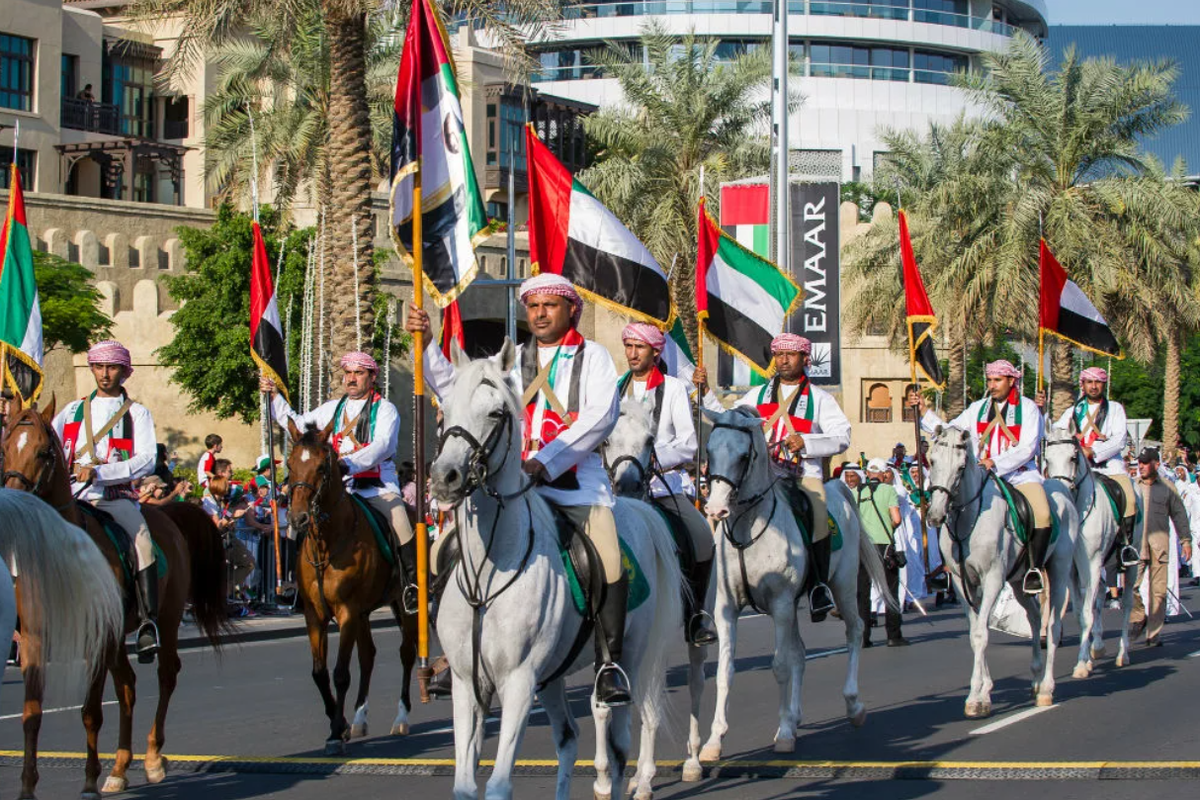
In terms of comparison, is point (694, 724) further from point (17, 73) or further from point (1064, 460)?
point (17, 73)

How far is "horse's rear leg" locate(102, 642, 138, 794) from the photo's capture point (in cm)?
962

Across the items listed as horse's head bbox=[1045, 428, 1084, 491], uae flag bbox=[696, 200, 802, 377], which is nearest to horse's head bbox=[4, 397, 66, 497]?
uae flag bbox=[696, 200, 802, 377]

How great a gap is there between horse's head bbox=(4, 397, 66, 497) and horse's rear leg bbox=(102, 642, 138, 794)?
1.14m

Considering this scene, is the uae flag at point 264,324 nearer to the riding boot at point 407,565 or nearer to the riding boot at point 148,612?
the riding boot at point 407,565

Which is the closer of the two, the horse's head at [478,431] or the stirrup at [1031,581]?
the horse's head at [478,431]

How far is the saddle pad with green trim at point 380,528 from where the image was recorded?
11.8 meters

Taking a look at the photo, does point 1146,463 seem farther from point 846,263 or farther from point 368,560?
point 846,263

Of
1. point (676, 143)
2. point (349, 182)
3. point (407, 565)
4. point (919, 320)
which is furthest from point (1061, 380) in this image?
point (407, 565)

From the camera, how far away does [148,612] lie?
1045 cm

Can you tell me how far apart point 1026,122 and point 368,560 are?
98.4 ft

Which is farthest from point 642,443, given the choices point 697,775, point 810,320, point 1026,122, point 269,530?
point 1026,122

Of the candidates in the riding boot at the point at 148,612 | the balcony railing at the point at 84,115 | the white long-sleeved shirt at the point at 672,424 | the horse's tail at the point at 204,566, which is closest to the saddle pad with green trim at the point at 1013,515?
the white long-sleeved shirt at the point at 672,424

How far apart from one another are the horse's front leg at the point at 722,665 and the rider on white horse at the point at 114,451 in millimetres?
3470

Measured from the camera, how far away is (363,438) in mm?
12312
